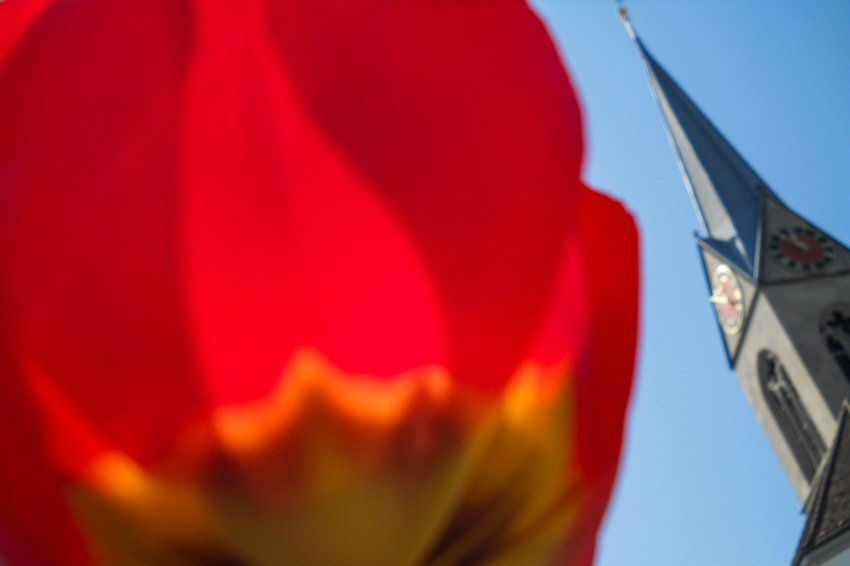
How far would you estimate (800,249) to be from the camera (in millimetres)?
23516

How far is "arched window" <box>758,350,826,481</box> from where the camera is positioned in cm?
2060

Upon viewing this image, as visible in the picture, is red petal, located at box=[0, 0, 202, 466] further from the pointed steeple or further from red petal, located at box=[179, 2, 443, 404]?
the pointed steeple

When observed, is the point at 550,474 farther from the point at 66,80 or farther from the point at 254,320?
the point at 66,80

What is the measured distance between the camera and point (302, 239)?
65 cm

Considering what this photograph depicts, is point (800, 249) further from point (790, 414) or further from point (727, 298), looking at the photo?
point (790, 414)

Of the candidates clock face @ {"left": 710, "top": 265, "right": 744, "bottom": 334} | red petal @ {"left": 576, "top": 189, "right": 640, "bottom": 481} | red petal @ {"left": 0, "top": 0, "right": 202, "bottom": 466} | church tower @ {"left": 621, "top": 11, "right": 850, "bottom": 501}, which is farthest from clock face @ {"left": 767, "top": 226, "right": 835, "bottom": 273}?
red petal @ {"left": 0, "top": 0, "right": 202, "bottom": 466}

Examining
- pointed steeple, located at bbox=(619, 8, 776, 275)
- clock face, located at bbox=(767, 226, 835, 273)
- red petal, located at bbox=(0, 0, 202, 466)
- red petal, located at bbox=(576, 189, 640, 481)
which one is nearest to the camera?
red petal, located at bbox=(0, 0, 202, 466)

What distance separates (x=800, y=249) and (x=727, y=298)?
2.63 m

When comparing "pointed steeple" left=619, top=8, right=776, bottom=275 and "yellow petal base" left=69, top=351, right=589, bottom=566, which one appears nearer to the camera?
"yellow petal base" left=69, top=351, right=589, bottom=566

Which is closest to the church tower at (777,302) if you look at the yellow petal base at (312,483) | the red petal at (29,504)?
the yellow petal base at (312,483)

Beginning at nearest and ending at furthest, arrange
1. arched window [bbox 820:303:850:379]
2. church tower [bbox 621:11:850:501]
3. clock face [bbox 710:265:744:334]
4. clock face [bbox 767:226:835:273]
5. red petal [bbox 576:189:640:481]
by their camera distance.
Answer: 1. red petal [bbox 576:189:640:481]
2. church tower [bbox 621:11:850:501]
3. arched window [bbox 820:303:850:379]
4. clock face [bbox 767:226:835:273]
5. clock face [bbox 710:265:744:334]

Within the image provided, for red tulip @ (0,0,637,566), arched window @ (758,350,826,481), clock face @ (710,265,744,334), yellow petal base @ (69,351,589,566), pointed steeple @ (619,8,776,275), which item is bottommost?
yellow petal base @ (69,351,589,566)

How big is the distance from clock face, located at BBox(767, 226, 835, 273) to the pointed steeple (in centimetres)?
69

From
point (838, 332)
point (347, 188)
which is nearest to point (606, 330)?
point (347, 188)
